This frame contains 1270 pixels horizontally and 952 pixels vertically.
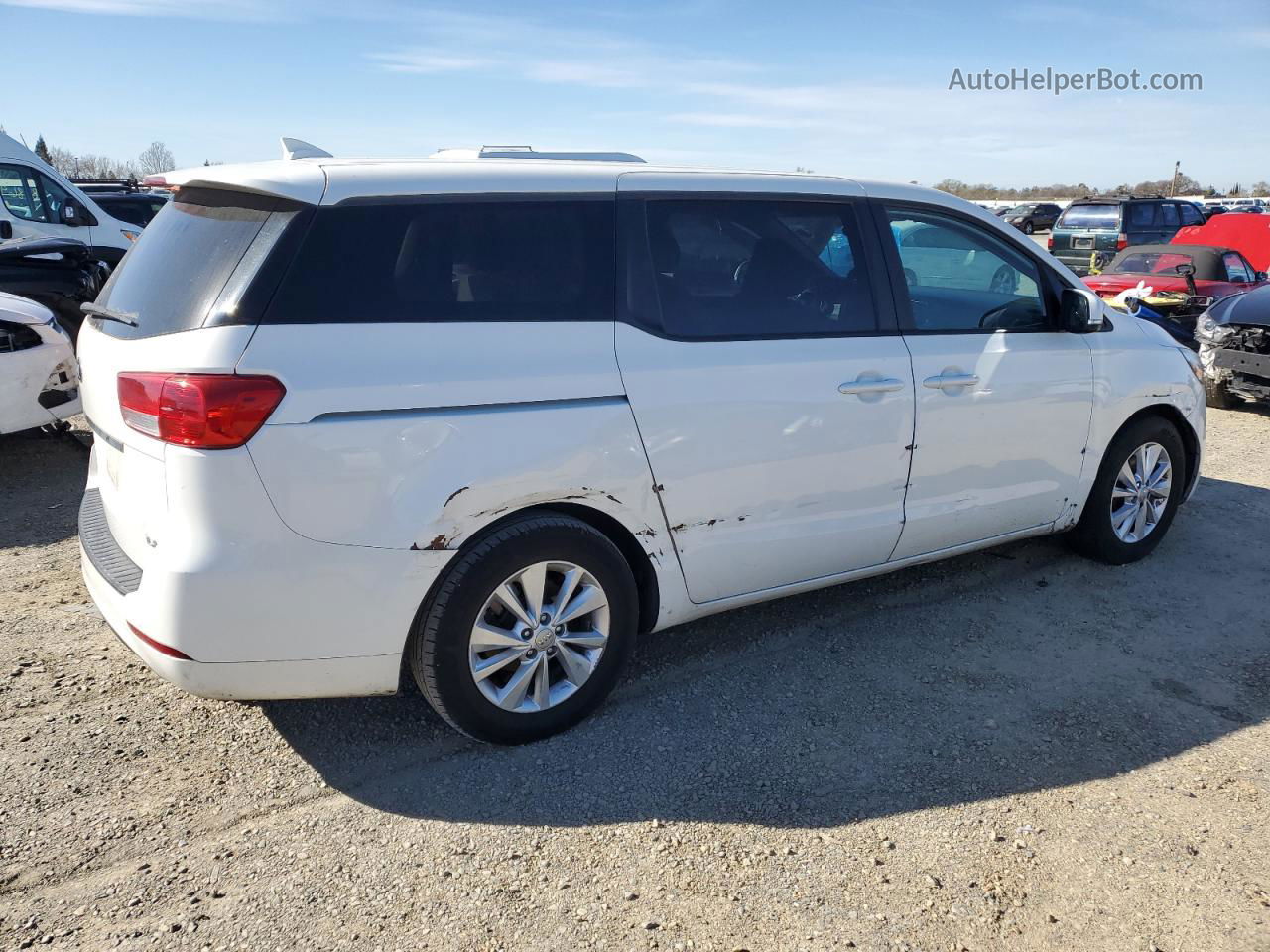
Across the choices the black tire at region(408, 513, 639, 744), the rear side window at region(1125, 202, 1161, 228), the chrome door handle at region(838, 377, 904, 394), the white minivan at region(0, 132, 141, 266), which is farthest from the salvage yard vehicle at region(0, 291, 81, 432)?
the rear side window at region(1125, 202, 1161, 228)

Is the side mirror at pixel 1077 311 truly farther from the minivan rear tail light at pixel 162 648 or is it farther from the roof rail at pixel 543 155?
the minivan rear tail light at pixel 162 648

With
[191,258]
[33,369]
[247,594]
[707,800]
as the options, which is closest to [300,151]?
[191,258]

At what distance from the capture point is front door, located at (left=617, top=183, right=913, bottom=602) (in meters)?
3.40

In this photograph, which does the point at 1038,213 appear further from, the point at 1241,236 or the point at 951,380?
the point at 951,380

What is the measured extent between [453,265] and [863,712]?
213 centimetres

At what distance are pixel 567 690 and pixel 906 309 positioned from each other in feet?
6.69

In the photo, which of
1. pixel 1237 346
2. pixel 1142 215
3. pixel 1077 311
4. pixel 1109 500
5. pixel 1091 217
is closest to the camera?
pixel 1077 311

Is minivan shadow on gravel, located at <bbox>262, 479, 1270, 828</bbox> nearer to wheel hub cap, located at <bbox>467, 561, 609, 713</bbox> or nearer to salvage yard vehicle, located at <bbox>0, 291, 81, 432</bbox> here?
wheel hub cap, located at <bbox>467, 561, 609, 713</bbox>

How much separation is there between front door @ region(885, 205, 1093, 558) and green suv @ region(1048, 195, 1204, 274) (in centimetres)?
1735

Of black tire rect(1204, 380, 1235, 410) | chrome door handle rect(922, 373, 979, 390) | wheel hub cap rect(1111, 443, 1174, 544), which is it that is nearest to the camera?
chrome door handle rect(922, 373, 979, 390)

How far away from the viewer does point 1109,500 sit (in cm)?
Answer: 491

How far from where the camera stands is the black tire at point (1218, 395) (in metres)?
9.28

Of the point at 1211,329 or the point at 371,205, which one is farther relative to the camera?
the point at 1211,329

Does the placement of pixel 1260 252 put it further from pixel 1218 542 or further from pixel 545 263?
pixel 545 263
